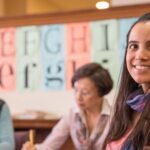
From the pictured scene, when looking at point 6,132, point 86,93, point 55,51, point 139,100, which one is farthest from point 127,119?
point 55,51

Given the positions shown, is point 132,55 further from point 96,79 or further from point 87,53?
point 87,53

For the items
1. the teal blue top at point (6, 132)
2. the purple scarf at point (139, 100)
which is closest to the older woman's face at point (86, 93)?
the teal blue top at point (6, 132)

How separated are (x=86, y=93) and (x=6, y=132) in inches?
18.2

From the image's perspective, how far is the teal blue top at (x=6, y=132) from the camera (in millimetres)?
1896

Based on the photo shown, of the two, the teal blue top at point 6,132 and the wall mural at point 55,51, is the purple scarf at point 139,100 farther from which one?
the wall mural at point 55,51

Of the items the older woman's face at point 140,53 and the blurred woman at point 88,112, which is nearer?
the older woman's face at point 140,53

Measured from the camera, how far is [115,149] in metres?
0.98

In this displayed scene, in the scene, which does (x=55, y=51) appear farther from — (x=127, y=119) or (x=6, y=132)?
(x=127, y=119)

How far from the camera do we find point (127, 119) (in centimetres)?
106

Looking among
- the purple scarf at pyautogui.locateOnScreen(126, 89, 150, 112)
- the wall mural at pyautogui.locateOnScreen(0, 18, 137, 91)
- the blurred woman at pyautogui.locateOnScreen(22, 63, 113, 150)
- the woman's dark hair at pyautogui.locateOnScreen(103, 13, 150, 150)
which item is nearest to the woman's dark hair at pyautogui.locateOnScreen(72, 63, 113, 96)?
the blurred woman at pyautogui.locateOnScreen(22, 63, 113, 150)

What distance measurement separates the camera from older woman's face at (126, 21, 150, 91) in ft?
3.06

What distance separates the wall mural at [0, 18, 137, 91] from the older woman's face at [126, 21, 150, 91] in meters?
1.22

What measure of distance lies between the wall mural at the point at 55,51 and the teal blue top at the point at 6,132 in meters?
0.45

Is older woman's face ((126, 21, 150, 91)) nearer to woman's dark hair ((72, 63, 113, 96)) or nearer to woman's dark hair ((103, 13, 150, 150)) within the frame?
woman's dark hair ((103, 13, 150, 150))
